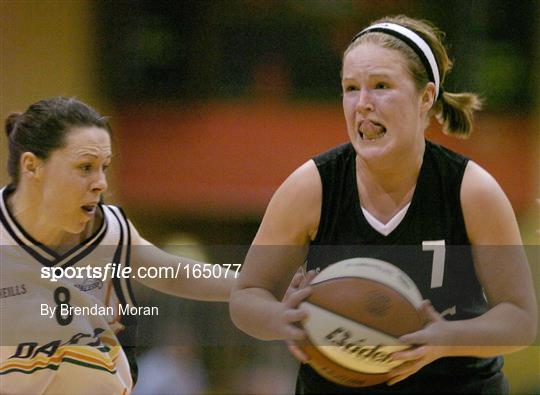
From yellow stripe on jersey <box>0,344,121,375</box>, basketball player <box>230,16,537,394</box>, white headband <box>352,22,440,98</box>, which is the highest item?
white headband <box>352,22,440,98</box>

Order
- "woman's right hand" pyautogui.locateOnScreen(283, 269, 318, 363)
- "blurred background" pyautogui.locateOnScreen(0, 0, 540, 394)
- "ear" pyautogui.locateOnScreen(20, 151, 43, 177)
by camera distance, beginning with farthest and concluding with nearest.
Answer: "blurred background" pyautogui.locateOnScreen(0, 0, 540, 394) < "ear" pyautogui.locateOnScreen(20, 151, 43, 177) < "woman's right hand" pyautogui.locateOnScreen(283, 269, 318, 363)

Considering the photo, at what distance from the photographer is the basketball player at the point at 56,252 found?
182 cm

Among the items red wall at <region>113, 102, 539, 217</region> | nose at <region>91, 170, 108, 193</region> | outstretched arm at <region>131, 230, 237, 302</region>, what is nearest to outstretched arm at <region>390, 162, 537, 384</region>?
outstretched arm at <region>131, 230, 237, 302</region>

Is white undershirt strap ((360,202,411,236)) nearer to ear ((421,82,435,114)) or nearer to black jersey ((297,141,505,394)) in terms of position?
Answer: black jersey ((297,141,505,394))

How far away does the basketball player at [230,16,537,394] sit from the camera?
1.76 meters

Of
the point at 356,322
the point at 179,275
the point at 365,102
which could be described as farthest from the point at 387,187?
the point at 179,275

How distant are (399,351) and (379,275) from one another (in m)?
0.16

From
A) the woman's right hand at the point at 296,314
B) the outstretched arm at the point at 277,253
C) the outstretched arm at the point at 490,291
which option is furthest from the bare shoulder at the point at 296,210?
the outstretched arm at the point at 490,291

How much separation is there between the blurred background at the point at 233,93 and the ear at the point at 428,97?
452 millimetres

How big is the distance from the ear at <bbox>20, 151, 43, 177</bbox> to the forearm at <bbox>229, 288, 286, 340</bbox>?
52 centimetres

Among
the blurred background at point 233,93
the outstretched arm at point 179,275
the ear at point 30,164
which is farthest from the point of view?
the blurred background at point 233,93

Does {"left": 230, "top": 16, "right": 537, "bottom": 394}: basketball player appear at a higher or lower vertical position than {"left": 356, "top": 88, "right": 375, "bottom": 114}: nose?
lower

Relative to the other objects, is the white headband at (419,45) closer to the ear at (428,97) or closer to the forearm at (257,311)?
the ear at (428,97)

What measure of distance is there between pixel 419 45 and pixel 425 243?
43cm
